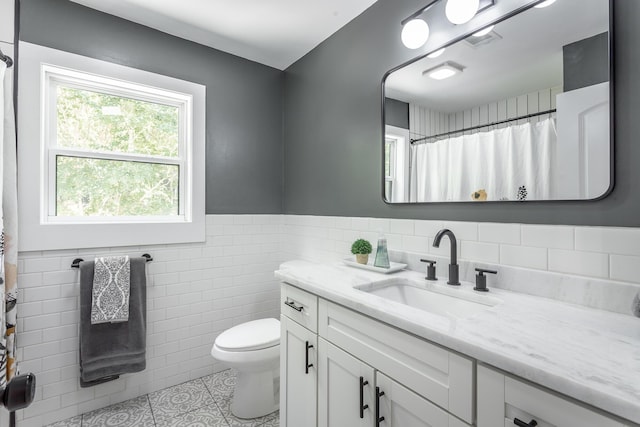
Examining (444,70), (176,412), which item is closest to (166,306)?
(176,412)

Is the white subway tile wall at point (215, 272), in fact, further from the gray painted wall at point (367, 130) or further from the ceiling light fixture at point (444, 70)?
the ceiling light fixture at point (444, 70)

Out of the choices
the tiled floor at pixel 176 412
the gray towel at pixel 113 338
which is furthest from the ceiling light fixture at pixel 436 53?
the tiled floor at pixel 176 412

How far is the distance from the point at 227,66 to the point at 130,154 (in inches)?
40.5

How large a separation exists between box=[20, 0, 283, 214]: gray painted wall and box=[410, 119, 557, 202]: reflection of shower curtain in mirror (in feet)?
4.71

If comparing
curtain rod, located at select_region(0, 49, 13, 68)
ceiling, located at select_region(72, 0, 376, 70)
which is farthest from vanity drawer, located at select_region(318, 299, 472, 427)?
curtain rod, located at select_region(0, 49, 13, 68)

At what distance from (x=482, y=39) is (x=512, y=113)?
383mm

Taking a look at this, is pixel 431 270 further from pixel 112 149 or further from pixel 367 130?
pixel 112 149

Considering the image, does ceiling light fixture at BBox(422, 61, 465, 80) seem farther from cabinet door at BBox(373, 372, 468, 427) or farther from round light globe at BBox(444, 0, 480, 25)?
cabinet door at BBox(373, 372, 468, 427)

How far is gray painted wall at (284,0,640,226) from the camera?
0.99 meters

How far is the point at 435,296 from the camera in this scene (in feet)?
4.39

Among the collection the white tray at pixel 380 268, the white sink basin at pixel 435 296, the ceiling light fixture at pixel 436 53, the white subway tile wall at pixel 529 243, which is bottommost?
the white sink basin at pixel 435 296

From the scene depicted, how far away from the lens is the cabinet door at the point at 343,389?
1.10 m

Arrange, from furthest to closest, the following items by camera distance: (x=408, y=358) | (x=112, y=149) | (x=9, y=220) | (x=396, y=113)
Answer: (x=112, y=149)
(x=396, y=113)
(x=9, y=220)
(x=408, y=358)

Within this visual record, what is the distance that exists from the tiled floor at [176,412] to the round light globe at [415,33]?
2.29 m
